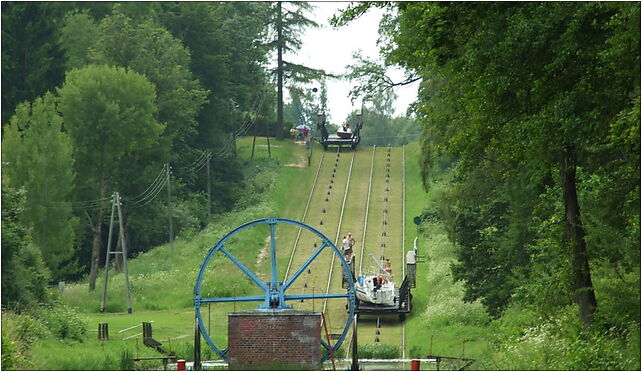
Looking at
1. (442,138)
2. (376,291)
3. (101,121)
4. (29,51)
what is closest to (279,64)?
(29,51)

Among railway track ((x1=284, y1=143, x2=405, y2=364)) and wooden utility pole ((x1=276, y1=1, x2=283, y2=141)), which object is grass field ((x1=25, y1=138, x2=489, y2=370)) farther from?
wooden utility pole ((x1=276, y1=1, x2=283, y2=141))

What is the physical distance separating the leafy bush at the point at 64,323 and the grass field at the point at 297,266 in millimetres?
553

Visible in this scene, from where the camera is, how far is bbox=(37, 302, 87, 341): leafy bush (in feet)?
121

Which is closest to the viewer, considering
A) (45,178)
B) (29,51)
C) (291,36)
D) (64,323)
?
(64,323)

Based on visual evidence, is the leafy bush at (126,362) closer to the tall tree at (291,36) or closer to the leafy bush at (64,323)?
the leafy bush at (64,323)

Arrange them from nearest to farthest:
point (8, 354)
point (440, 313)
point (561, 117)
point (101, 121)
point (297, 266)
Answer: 1. point (561, 117)
2. point (8, 354)
3. point (440, 313)
4. point (297, 266)
5. point (101, 121)

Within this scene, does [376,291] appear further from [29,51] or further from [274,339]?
[29,51]

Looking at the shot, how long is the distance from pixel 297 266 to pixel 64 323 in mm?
16250

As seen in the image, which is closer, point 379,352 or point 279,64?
point 379,352

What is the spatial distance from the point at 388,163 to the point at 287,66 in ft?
44.0

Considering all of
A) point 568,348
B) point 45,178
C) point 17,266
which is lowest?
point 568,348

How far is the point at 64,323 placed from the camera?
37.3 metres

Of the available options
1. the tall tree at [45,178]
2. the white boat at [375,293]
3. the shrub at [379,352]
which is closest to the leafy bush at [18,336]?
the shrub at [379,352]

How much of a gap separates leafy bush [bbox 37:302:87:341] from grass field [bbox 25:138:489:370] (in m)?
0.55
